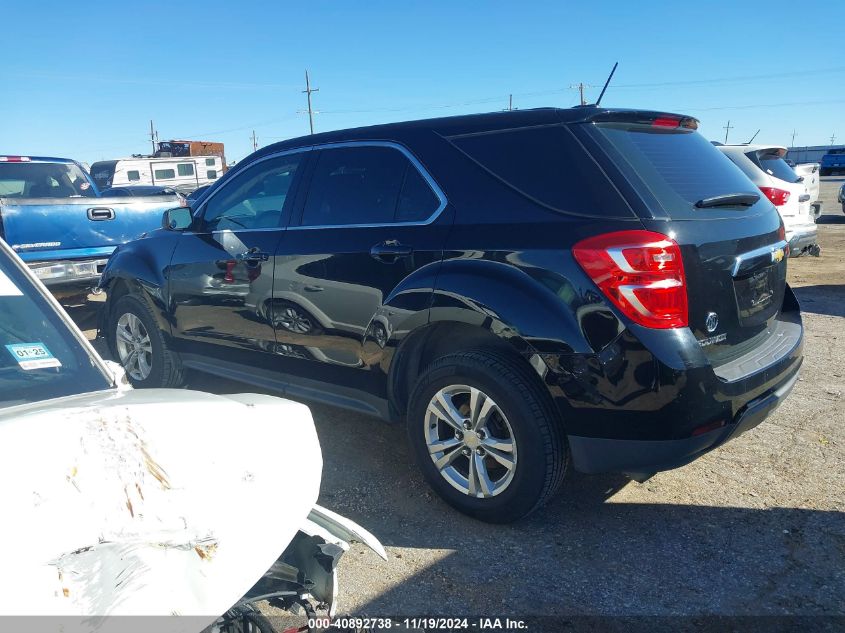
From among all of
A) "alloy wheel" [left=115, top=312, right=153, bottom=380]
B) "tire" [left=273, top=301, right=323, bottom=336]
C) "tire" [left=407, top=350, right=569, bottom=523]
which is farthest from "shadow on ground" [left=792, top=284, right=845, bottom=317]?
"alloy wheel" [left=115, top=312, right=153, bottom=380]

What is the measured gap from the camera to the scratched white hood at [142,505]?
1.20m

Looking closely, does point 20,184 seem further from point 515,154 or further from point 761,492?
point 761,492

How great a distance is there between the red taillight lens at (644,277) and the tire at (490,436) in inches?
22.0

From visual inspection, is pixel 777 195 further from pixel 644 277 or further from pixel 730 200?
pixel 644 277

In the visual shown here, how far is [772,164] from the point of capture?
9.51 m

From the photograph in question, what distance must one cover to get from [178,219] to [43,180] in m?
5.23

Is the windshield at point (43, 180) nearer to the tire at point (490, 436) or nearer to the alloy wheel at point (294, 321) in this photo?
the alloy wheel at point (294, 321)

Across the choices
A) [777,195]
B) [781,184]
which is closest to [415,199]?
[777,195]

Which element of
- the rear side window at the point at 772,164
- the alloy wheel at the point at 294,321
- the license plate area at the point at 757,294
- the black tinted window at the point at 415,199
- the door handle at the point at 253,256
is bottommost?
the alloy wheel at the point at 294,321

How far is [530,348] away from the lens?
302 cm

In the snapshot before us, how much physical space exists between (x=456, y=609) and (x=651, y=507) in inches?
51.7

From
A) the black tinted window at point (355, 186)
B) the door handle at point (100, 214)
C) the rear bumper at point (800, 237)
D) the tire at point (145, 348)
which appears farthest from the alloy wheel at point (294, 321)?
the rear bumper at point (800, 237)

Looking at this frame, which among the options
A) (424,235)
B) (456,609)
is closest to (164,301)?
(424,235)

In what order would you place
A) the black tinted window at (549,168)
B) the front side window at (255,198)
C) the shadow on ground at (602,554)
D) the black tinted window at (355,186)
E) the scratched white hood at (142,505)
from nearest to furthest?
the scratched white hood at (142,505)
the shadow on ground at (602,554)
the black tinted window at (549,168)
the black tinted window at (355,186)
the front side window at (255,198)
